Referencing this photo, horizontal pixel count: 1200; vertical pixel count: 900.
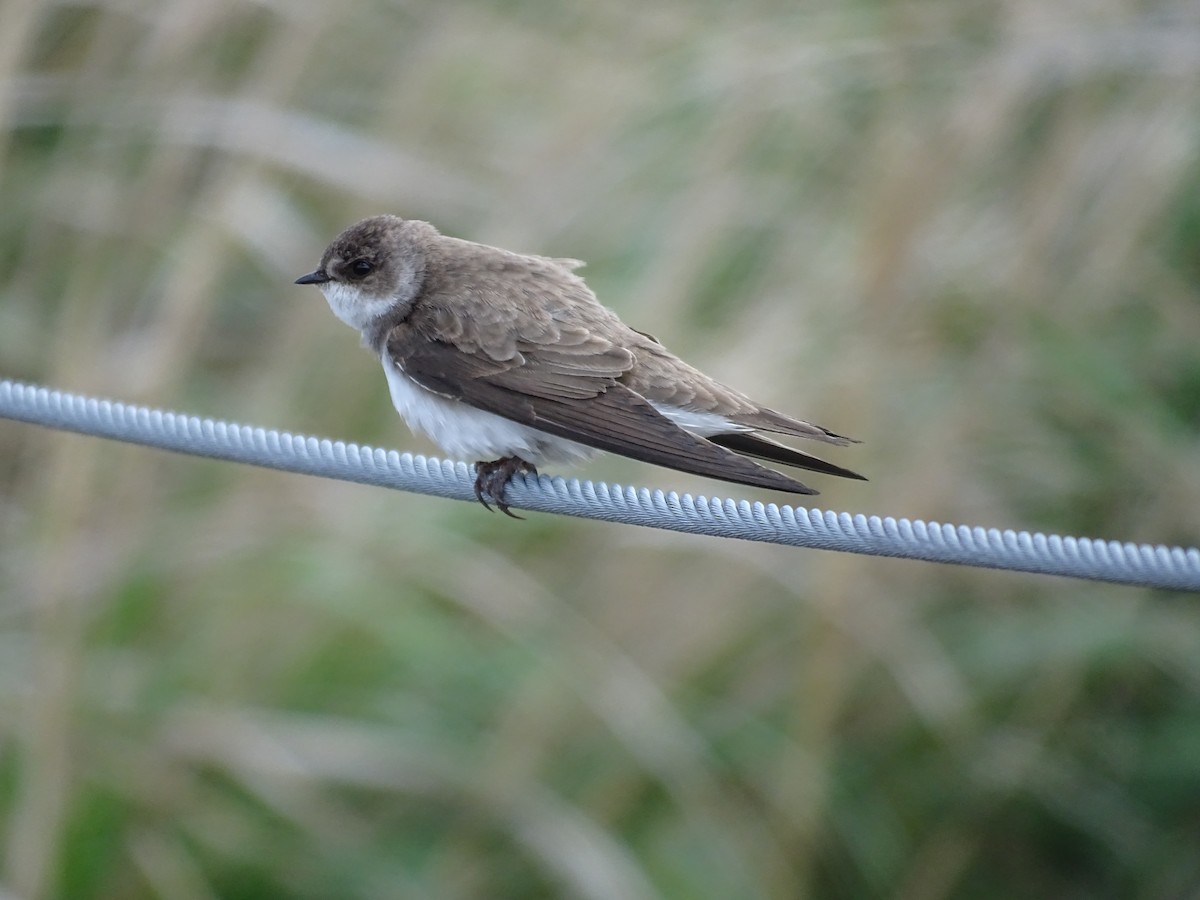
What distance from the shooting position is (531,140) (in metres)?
5.19

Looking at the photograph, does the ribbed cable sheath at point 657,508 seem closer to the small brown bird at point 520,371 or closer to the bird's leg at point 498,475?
the bird's leg at point 498,475

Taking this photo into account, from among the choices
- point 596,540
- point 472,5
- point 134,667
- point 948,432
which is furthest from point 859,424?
point 472,5

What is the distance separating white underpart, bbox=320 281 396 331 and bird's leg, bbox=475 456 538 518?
527mm

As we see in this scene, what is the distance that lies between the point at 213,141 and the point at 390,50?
1668mm

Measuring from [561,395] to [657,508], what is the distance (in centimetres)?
88

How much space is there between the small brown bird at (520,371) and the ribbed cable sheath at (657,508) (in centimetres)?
27

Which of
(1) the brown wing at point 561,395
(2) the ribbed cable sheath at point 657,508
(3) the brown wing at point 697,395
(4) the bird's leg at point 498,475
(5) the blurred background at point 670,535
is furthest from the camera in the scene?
(5) the blurred background at point 670,535

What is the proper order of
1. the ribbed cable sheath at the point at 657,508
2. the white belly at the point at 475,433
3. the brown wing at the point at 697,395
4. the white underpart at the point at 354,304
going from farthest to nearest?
the white underpart at the point at 354,304 → the white belly at the point at 475,433 → the brown wing at the point at 697,395 → the ribbed cable sheath at the point at 657,508

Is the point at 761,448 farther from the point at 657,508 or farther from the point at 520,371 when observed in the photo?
the point at 657,508

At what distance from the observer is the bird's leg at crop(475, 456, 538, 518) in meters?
2.75

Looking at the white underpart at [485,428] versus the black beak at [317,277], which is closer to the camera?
the white underpart at [485,428]

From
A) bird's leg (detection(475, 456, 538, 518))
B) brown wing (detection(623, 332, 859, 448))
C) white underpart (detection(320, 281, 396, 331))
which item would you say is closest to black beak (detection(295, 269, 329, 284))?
white underpart (detection(320, 281, 396, 331))

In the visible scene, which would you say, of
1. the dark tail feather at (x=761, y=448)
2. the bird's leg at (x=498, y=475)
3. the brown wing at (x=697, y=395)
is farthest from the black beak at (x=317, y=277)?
the dark tail feather at (x=761, y=448)

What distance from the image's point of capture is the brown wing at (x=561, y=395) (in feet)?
8.30
